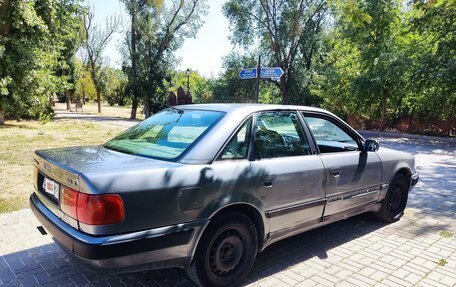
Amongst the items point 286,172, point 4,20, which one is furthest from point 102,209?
point 4,20

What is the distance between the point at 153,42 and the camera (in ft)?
95.5

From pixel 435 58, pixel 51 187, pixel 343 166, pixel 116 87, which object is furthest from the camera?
pixel 116 87

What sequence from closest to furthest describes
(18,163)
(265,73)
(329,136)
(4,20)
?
(329,136), (18,163), (265,73), (4,20)

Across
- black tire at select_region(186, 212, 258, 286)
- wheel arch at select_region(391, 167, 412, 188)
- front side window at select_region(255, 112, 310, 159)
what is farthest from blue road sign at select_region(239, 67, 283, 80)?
black tire at select_region(186, 212, 258, 286)

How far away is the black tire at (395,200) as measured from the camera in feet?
15.7

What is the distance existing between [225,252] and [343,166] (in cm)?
175

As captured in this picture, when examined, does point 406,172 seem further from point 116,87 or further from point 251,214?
point 116,87

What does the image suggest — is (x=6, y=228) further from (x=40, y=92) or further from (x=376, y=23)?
(x=376, y=23)

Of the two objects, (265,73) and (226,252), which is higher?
(265,73)

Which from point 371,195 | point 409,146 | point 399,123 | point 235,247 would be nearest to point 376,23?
point 399,123

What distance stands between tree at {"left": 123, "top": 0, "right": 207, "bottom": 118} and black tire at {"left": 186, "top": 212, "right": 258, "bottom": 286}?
89.6 feet

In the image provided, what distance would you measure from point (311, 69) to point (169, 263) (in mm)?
27373

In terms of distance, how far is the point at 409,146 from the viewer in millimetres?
14242

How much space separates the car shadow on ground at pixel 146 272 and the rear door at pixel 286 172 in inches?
17.1
